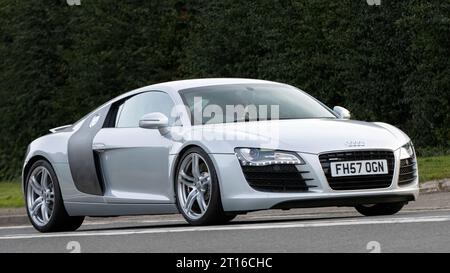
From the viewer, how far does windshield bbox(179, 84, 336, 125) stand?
39.4ft

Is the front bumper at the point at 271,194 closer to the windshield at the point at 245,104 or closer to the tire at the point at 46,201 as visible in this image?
the windshield at the point at 245,104

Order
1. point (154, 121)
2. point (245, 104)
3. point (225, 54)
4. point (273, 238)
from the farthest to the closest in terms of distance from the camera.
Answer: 1. point (225, 54)
2. point (245, 104)
3. point (154, 121)
4. point (273, 238)

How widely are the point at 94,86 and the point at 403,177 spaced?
4456cm

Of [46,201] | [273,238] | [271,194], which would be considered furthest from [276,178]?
[46,201]

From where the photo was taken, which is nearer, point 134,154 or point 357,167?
point 357,167

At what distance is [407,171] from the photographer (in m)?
11.7

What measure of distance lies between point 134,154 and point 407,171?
2653mm

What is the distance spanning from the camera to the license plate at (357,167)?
36.4 feet

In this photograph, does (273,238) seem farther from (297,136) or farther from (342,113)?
(342,113)

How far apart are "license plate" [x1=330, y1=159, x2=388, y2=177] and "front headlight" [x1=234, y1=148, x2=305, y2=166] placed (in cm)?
32

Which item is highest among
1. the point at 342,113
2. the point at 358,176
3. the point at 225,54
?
the point at 342,113

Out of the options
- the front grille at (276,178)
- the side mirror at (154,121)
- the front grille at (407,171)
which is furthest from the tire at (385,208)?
the side mirror at (154,121)

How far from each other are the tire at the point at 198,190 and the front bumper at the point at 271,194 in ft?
0.30

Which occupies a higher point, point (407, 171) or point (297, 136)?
point (297, 136)
